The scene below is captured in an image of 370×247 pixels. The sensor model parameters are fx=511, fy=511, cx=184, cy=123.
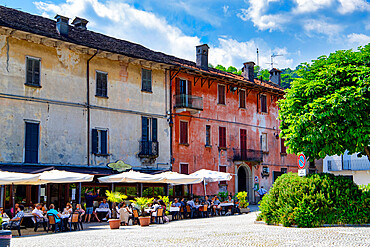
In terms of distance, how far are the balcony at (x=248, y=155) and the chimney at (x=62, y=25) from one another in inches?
601

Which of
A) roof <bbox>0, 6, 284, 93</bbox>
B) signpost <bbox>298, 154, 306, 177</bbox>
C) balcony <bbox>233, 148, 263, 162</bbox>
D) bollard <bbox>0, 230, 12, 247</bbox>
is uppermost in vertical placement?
roof <bbox>0, 6, 284, 93</bbox>

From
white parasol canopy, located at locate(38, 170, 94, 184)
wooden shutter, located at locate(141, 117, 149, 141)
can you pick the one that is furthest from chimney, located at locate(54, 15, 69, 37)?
white parasol canopy, located at locate(38, 170, 94, 184)

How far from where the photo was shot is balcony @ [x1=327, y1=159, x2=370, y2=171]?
45062 millimetres

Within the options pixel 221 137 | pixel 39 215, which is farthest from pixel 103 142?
pixel 221 137

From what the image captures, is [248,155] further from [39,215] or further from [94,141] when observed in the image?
[39,215]

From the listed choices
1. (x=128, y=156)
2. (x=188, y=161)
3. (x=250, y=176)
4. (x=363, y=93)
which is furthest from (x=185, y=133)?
(x=363, y=93)

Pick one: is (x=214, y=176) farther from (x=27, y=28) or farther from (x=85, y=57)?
(x=27, y=28)

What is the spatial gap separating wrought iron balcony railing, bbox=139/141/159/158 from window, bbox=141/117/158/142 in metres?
0.37

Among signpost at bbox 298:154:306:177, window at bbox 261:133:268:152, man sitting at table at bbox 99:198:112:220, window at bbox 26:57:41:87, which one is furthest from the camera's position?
window at bbox 261:133:268:152

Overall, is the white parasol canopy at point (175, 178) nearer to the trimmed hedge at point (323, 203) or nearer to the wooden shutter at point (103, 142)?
the wooden shutter at point (103, 142)

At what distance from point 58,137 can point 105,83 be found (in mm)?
4528

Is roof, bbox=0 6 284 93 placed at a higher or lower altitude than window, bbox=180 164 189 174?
higher

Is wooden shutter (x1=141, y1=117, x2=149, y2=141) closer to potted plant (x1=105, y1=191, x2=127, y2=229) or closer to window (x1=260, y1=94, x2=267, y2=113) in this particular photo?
potted plant (x1=105, y1=191, x2=127, y2=229)

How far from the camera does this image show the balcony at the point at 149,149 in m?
30.2
